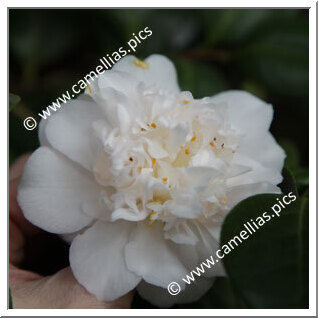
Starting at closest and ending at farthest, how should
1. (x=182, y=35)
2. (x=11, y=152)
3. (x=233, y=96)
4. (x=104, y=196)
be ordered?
(x=104, y=196) < (x=233, y=96) < (x=11, y=152) < (x=182, y=35)

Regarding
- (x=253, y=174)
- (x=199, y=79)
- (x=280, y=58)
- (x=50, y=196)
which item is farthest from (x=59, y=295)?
(x=280, y=58)

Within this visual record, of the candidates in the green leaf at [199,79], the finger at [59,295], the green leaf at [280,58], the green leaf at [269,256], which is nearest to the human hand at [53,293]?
the finger at [59,295]

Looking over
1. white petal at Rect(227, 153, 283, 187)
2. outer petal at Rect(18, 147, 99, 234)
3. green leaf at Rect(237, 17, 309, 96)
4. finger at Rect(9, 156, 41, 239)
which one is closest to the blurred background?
green leaf at Rect(237, 17, 309, 96)

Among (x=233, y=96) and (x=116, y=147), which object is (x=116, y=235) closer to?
(x=116, y=147)

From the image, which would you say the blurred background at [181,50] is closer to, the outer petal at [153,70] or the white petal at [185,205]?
the outer petal at [153,70]

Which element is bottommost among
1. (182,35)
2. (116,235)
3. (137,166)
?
(116,235)

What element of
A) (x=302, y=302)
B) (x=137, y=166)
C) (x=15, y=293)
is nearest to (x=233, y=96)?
(x=137, y=166)

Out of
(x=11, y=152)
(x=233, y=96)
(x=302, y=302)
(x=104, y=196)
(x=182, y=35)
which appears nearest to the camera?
(x=302, y=302)
